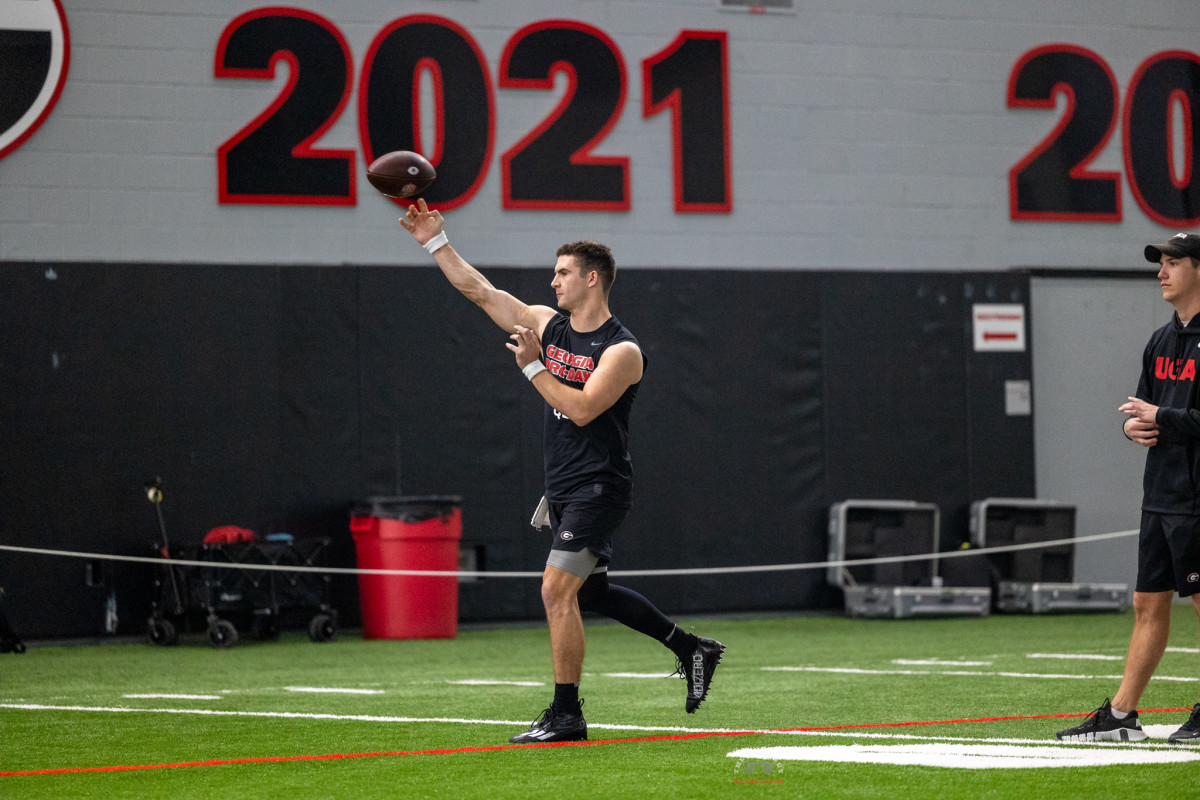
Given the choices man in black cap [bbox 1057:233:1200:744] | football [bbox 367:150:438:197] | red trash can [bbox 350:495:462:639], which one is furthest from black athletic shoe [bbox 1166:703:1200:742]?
→ red trash can [bbox 350:495:462:639]

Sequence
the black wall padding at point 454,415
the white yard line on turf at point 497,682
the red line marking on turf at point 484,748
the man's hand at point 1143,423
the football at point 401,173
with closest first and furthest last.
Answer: the red line marking on turf at point 484,748
the man's hand at point 1143,423
the football at point 401,173
the white yard line on turf at point 497,682
the black wall padding at point 454,415

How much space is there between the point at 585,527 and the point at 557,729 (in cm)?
77

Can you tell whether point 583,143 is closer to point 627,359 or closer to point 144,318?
point 144,318

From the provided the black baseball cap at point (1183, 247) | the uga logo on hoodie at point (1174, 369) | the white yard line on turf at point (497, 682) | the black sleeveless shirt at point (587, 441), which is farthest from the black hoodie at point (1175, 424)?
the white yard line on turf at point (497, 682)

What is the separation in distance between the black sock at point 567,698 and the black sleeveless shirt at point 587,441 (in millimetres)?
717

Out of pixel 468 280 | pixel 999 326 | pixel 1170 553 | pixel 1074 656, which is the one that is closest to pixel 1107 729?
pixel 1170 553

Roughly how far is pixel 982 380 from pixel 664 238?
339cm

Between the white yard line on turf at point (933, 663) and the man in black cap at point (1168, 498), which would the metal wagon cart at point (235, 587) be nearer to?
the white yard line on turf at point (933, 663)

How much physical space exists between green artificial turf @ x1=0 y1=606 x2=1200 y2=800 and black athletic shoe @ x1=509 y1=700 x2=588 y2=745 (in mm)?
131

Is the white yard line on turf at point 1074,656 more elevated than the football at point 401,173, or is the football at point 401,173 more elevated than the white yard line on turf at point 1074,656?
the football at point 401,173

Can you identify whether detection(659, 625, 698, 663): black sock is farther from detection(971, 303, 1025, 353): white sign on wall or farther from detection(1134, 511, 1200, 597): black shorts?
detection(971, 303, 1025, 353): white sign on wall

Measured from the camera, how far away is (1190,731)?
5797mm

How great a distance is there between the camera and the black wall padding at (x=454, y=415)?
12.8 meters

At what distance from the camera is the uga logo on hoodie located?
579 centimetres
